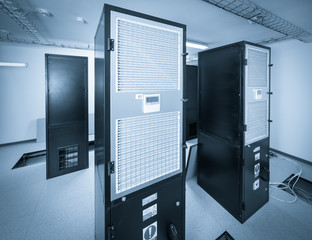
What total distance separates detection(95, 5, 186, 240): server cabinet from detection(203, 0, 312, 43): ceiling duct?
3.39 ft

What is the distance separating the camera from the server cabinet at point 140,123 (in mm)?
684

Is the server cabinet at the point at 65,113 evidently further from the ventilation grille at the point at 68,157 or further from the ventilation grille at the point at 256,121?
the ventilation grille at the point at 256,121

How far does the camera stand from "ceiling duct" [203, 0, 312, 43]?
1.48 m

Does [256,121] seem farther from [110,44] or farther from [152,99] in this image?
[110,44]

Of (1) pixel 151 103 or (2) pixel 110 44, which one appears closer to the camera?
(2) pixel 110 44

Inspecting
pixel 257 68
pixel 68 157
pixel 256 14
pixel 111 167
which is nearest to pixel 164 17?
pixel 256 14

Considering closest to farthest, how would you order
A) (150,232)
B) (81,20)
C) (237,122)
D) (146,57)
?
(146,57) → (150,232) → (237,122) → (81,20)

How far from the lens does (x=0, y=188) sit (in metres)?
2.06

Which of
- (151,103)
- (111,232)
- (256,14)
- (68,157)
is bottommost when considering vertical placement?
(68,157)

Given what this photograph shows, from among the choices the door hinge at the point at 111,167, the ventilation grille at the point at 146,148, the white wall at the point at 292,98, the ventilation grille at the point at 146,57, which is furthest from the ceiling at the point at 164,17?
the door hinge at the point at 111,167

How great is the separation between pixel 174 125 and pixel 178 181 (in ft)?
1.15

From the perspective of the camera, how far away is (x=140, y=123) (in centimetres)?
77

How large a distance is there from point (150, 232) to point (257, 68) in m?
1.61

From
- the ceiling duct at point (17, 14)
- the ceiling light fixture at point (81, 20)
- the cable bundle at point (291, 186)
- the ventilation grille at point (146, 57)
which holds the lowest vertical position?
the cable bundle at point (291, 186)
